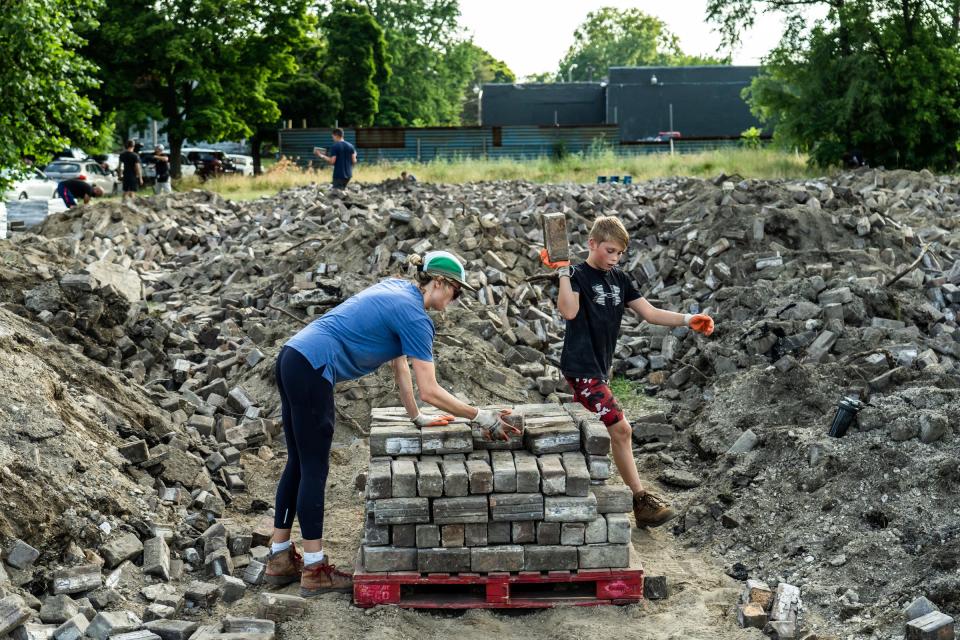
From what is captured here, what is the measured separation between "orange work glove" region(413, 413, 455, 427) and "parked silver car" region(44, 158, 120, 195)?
25838 millimetres

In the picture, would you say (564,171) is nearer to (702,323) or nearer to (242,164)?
(242,164)

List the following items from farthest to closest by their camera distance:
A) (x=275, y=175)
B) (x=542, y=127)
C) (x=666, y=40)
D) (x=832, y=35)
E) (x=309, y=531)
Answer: (x=666, y=40) < (x=542, y=127) < (x=275, y=175) < (x=832, y=35) < (x=309, y=531)

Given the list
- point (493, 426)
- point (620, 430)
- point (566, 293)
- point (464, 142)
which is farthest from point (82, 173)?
point (493, 426)

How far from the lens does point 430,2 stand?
67.4 metres

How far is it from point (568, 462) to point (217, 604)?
2.16 metres

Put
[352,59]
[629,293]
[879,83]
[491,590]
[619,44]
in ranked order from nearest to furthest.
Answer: [491,590] < [629,293] < [879,83] < [352,59] < [619,44]

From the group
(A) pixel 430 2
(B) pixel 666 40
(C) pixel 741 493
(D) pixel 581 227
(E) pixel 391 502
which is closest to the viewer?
(E) pixel 391 502

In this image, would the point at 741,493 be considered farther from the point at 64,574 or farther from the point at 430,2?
the point at 430,2

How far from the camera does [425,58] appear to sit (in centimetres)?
6400

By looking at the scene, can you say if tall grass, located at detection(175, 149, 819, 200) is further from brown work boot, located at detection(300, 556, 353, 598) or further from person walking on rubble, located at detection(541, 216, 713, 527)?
brown work boot, located at detection(300, 556, 353, 598)

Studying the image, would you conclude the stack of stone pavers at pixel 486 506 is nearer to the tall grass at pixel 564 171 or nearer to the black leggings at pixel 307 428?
the black leggings at pixel 307 428

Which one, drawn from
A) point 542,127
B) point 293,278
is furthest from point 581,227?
point 542,127

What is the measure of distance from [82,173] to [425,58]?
125 ft

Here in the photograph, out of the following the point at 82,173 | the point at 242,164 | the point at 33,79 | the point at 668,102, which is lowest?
the point at 82,173
